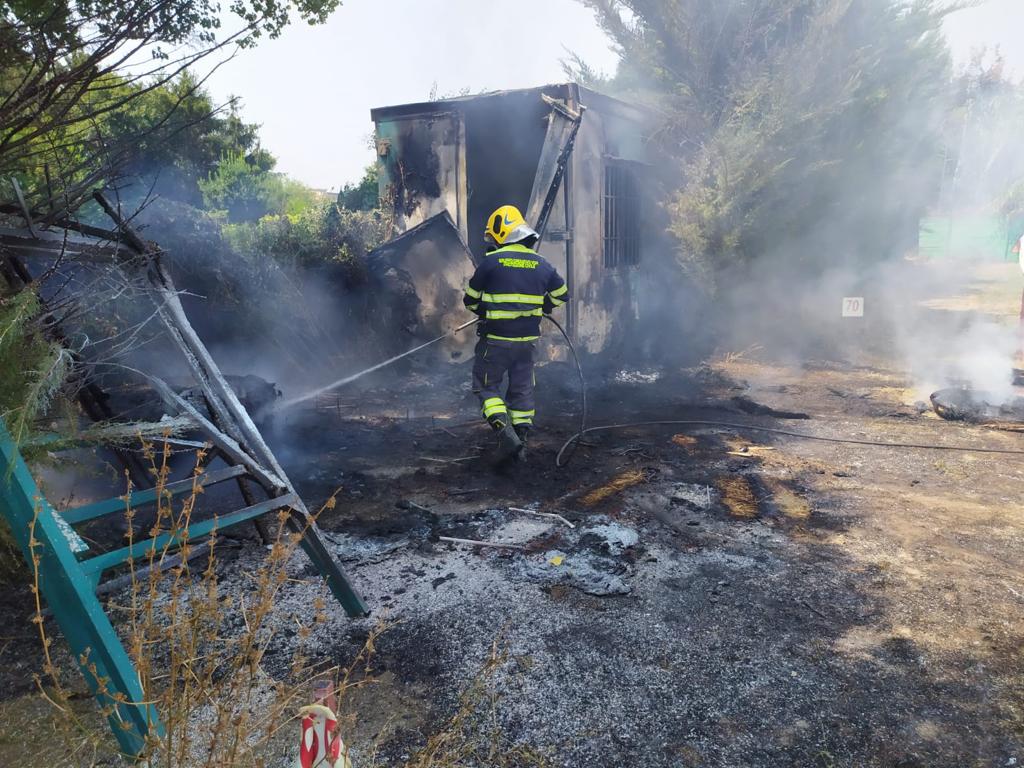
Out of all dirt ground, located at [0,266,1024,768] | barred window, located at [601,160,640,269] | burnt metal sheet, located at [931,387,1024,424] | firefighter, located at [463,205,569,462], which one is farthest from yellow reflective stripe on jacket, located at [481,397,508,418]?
barred window, located at [601,160,640,269]

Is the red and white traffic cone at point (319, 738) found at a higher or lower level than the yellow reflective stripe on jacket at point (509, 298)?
lower

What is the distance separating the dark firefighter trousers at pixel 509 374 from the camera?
592 cm

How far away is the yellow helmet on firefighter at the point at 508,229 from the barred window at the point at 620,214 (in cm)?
510

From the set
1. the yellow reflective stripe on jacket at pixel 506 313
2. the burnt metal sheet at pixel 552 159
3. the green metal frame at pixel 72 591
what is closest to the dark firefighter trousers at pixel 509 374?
the yellow reflective stripe on jacket at pixel 506 313

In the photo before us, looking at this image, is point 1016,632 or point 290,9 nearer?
point 1016,632

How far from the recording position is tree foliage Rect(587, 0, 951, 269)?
10891 millimetres

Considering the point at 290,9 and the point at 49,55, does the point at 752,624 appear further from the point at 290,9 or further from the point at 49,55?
the point at 290,9

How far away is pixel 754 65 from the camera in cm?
1133

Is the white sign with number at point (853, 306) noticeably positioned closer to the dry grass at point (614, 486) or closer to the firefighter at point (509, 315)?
the firefighter at point (509, 315)

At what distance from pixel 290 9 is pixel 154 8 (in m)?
8.09

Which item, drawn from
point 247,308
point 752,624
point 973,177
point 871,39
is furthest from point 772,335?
point 973,177

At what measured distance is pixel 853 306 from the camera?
39.8ft

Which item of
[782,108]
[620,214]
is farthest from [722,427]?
[782,108]

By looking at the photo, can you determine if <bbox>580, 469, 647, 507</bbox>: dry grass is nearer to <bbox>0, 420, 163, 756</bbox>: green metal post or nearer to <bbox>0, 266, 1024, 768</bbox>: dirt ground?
<bbox>0, 266, 1024, 768</bbox>: dirt ground
